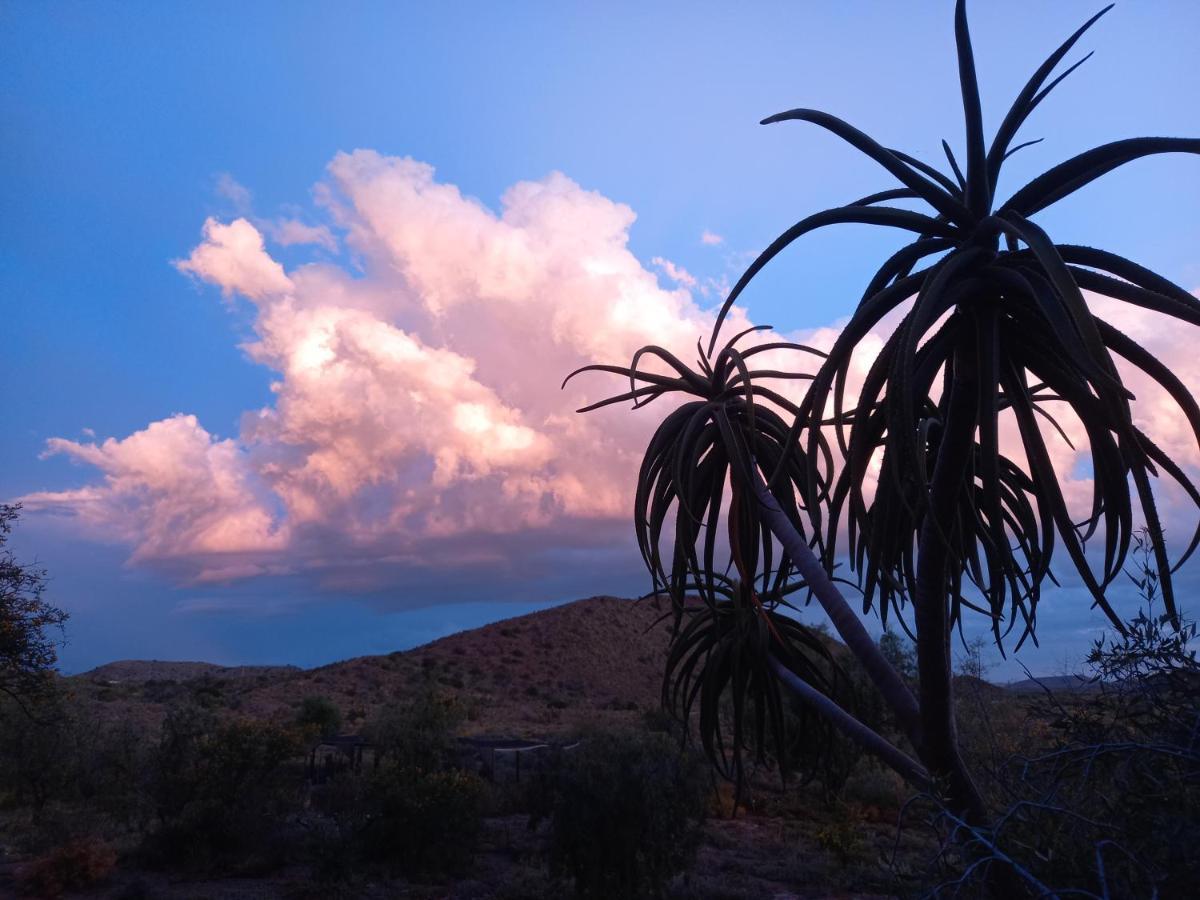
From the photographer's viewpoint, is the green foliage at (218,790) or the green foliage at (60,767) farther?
the green foliage at (60,767)

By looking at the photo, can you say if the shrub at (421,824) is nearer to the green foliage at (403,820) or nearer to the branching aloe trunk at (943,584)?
the green foliage at (403,820)

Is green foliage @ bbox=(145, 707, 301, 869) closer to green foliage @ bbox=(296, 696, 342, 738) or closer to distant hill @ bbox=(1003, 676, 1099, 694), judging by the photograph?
distant hill @ bbox=(1003, 676, 1099, 694)

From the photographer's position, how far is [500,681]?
68.6 meters

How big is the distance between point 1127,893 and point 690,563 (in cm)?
548

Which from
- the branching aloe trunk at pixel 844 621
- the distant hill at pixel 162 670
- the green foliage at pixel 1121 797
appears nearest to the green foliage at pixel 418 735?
the branching aloe trunk at pixel 844 621

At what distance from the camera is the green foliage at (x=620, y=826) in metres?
15.9

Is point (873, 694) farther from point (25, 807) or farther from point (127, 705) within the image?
point (127, 705)

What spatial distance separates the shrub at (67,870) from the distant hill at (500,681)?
24095 mm

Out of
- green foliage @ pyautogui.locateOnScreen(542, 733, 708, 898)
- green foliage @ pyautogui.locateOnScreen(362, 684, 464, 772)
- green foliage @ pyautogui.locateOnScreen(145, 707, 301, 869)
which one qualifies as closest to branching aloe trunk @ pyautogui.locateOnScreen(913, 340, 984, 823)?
green foliage @ pyautogui.locateOnScreen(542, 733, 708, 898)

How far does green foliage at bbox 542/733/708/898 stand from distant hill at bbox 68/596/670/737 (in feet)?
82.7

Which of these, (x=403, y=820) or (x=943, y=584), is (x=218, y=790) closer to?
(x=403, y=820)

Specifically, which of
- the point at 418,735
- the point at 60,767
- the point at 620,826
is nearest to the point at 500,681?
the point at 60,767

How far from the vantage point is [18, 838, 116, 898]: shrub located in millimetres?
16656

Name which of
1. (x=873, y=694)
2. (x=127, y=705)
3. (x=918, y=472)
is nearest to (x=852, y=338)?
(x=918, y=472)
